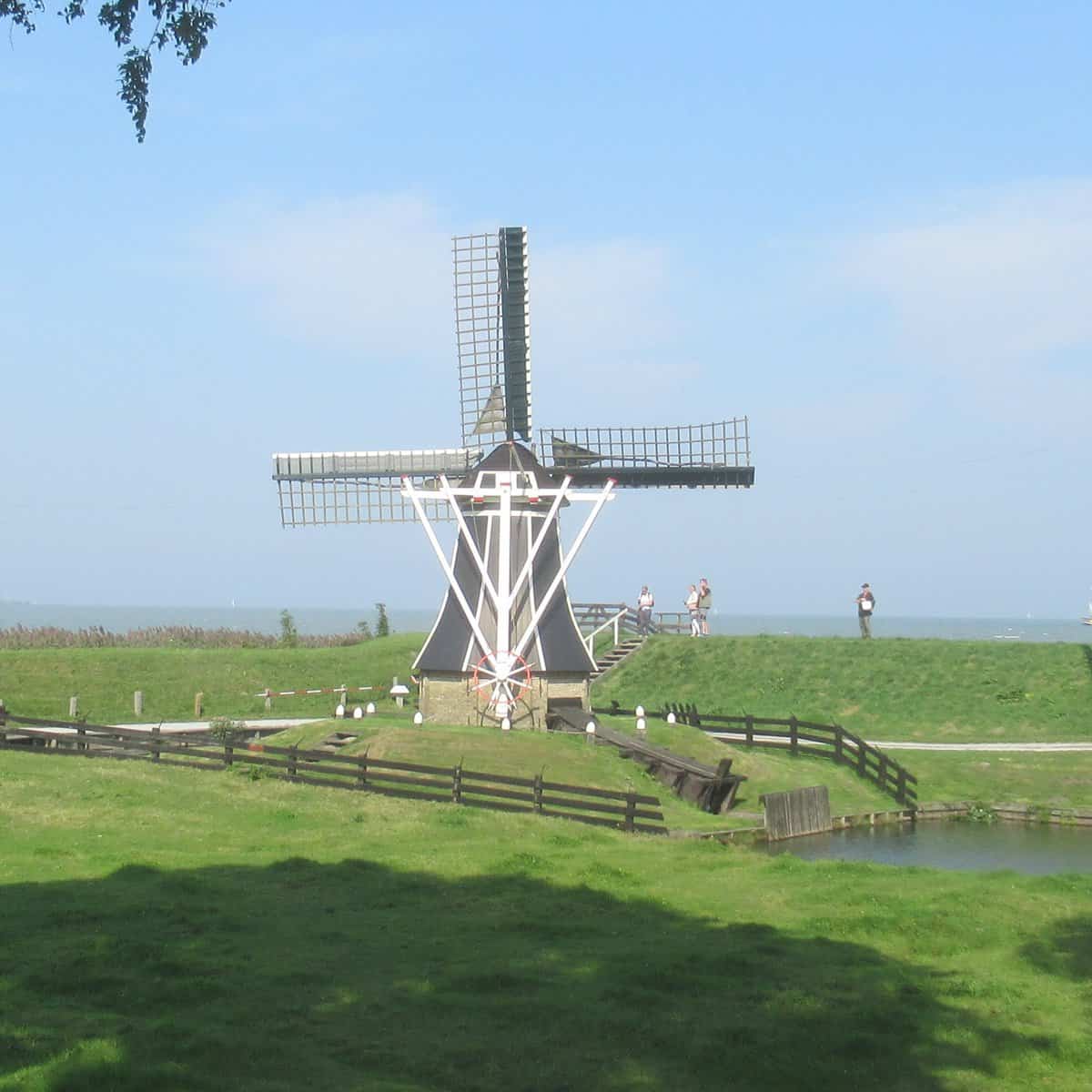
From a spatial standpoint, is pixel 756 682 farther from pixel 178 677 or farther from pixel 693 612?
pixel 178 677

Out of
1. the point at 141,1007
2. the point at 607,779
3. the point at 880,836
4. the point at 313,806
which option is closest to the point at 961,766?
the point at 880,836

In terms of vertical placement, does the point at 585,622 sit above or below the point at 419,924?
above

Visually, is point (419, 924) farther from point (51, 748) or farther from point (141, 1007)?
point (51, 748)

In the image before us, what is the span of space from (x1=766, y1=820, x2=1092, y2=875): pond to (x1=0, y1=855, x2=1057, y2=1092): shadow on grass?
36.4 ft

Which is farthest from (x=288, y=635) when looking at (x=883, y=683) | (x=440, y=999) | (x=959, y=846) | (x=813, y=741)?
(x=440, y=999)

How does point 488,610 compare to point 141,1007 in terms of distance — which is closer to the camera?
point 141,1007

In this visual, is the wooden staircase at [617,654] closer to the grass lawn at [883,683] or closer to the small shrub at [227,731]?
the grass lawn at [883,683]

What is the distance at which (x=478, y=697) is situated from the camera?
132 ft

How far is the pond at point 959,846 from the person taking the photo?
29516 millimetres

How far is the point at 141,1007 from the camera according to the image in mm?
14625

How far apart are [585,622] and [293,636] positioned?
41.7ft

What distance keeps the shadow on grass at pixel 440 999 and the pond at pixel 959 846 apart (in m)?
11.1

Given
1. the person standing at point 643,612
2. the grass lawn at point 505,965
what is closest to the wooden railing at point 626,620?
the person standing at point 643,612

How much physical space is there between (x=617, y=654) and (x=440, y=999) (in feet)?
135
